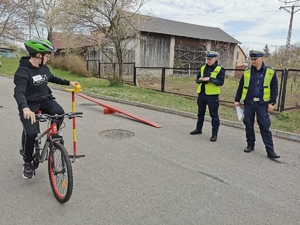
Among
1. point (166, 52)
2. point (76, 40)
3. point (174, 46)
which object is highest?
point (174, 46)

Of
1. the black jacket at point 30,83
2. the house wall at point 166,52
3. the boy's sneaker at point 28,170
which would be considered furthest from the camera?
the house wall at point 166,52

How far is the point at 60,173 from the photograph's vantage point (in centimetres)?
300

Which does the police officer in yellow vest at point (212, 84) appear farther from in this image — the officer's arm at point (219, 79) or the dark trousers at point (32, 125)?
the dark trousers at point (32, 125)

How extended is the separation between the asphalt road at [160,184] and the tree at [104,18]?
9665mm

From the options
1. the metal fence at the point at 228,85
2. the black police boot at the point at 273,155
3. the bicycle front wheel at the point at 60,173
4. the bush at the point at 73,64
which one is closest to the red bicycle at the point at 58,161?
the bicycle front wheel at the point at 60,173

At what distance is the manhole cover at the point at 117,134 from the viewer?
18.7 ft

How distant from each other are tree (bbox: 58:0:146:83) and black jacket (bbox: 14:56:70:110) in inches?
447

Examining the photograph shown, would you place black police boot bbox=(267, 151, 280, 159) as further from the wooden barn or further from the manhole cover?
the wooden barn

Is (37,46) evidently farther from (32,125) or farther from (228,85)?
(228,85)

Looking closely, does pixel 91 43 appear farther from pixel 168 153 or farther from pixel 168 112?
pixel 168 153

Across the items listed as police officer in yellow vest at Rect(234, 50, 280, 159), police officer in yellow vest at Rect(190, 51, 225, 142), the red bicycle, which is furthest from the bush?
the red bicycle

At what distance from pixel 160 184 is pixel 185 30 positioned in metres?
25.9

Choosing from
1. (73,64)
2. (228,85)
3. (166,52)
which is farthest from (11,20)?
(228,85)

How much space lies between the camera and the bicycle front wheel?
286 centimetres
